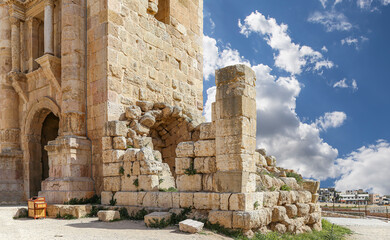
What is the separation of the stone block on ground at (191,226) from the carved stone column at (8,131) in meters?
7.99

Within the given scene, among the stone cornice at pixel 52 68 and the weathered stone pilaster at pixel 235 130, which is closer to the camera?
the weathered stone pilaster at pixel 235 130

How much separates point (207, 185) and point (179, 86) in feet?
20.5

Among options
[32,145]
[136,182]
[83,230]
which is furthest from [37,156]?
[83,230]

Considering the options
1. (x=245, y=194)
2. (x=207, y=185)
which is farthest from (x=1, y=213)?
(x=245, y=194)

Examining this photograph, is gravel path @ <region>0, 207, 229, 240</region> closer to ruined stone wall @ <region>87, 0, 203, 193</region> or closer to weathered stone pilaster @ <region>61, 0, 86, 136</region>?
→ ruined stone wall @ <region>87, 0, 203, 193</region>

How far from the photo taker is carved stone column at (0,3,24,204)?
39.0 ft

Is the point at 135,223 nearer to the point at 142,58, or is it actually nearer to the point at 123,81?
the point at 123,81

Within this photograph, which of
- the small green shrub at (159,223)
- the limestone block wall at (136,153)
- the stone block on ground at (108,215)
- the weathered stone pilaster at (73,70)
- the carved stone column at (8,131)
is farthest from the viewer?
the carved stone column at (8,131)

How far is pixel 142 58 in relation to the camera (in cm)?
1110

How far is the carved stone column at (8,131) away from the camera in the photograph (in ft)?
39.0

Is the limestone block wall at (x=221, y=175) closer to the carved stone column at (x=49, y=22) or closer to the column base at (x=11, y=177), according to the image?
the carved stone column at (x=49, y=22)

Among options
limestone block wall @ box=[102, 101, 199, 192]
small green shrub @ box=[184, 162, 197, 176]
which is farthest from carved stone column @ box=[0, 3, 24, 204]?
small green shrub @ box=[184, 162, 197, 176]

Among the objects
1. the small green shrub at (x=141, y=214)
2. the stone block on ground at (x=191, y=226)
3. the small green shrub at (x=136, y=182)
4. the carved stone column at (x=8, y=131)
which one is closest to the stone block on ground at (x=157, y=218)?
the stone block on ground at (x=191, y=226)

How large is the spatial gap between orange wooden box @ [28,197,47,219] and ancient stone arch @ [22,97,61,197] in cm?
337
